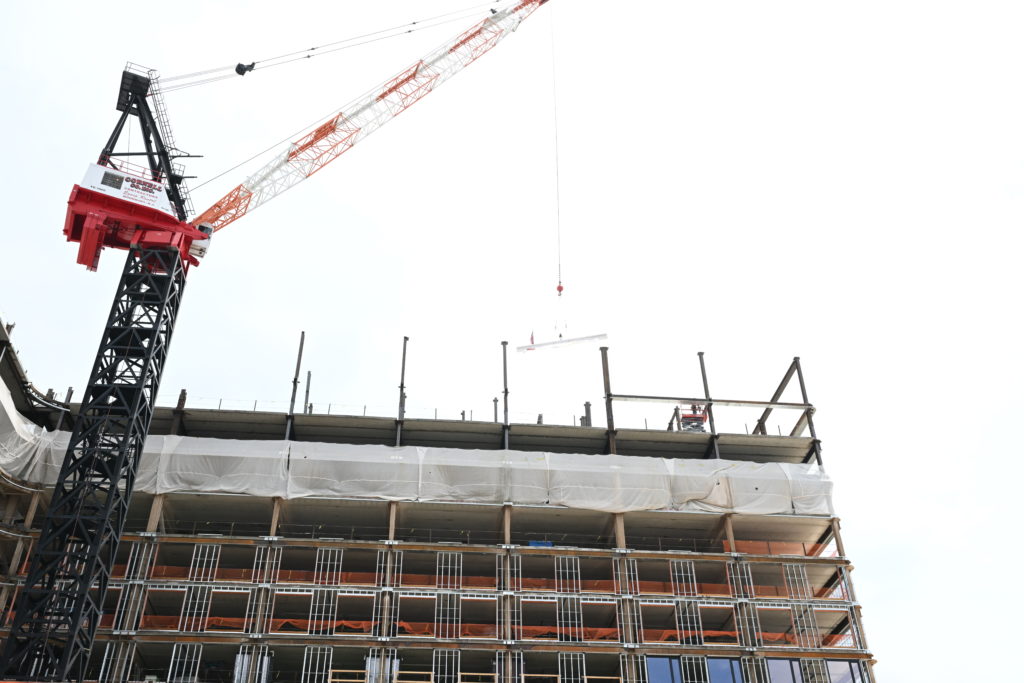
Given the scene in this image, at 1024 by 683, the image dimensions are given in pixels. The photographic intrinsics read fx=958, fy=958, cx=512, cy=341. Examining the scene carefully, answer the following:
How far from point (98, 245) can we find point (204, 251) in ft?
16.2

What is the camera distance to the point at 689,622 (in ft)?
150

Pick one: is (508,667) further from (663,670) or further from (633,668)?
(663,670)

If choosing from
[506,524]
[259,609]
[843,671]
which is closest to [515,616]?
[506,524]

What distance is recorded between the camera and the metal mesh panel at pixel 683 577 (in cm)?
4550

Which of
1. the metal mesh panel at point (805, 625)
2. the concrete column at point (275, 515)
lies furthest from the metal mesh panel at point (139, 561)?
the metal mesh panel at point (805, 625)

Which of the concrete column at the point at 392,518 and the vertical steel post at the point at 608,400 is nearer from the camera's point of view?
the concrete column at the point at 392,518

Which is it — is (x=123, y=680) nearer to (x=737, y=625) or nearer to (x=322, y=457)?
(x=322, y=457)

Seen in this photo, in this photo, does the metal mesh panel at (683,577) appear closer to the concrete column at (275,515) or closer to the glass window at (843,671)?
the glass window at (843,671)

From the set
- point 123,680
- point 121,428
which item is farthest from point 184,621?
point 121,428

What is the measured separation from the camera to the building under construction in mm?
42375

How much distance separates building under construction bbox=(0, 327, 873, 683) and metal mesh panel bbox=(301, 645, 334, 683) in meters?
0.15

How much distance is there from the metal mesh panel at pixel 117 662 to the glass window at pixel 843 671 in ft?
101

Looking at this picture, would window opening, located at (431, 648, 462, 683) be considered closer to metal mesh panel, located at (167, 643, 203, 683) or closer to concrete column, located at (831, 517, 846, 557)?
metal mesh panel, located at (167, 643, 203, 683)

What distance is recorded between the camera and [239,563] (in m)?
46.2
